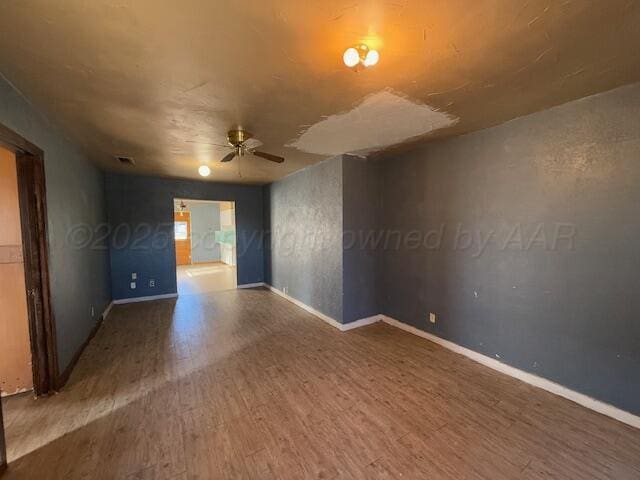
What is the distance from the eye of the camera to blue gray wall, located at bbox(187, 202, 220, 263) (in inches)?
391

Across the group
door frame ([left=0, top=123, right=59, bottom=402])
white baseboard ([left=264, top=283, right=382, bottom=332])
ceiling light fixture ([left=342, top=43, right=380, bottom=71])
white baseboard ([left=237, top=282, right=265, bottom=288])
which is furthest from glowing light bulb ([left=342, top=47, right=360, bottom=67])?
white baseboard ([left=237, top=282, right=265, bottom=288])

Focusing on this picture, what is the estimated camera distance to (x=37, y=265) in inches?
86.5

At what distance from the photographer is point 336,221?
145 inches

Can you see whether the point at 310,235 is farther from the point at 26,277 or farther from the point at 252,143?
the point at 26,277

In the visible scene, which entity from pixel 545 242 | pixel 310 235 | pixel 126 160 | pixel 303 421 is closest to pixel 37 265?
pixel 126 160

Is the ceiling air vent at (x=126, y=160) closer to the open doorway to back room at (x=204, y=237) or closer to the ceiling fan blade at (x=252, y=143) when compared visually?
the ceiling fan blade at (x=252, y=143)

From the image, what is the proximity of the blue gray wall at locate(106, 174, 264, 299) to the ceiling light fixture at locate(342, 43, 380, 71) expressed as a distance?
4.85 m

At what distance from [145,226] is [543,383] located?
6.09 metres

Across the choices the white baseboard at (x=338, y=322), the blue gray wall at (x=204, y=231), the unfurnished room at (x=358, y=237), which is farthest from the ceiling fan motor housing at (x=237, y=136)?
the blue gray wall at (x=204, y=231)

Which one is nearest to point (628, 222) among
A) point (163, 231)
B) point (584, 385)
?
point (584, 385)

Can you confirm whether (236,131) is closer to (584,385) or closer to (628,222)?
(628,222)

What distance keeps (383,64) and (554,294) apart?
89.7 inches

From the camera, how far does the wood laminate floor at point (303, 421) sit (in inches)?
62.2

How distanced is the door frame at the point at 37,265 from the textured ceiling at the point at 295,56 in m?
0.51
